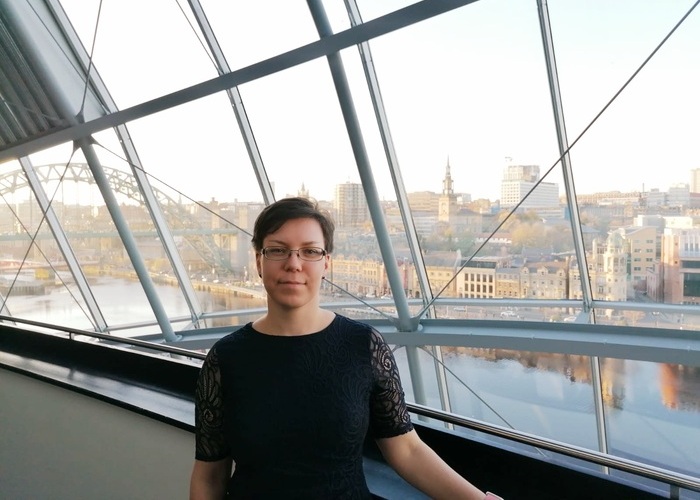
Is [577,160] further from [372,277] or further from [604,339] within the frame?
[372,277]

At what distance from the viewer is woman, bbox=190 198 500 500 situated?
1.27 metres

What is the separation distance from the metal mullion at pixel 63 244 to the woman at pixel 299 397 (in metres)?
9.01

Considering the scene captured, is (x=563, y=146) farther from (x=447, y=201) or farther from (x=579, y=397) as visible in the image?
(x=579, y=397)

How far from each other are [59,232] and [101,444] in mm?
8188

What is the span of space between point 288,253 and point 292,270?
0.05 meters

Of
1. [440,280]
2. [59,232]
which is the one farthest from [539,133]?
[59,232]

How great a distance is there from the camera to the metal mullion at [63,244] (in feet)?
30.3

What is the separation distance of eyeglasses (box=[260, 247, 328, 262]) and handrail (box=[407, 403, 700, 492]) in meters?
0.65

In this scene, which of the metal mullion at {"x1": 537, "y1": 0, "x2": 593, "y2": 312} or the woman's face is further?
the metal mullion at {"x1": 537, "y1": 0, "x2": 593, "y2": 312}

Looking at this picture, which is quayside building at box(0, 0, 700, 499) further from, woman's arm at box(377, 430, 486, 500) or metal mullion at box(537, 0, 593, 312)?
woman's arm at box(377, 430, 486, 500)

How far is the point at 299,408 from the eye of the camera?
128cm

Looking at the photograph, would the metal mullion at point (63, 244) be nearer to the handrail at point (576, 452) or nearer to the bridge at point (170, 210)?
the bridge at point (170, 210)

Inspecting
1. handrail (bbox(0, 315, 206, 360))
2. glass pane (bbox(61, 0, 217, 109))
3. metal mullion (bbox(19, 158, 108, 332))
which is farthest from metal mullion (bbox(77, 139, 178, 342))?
handrail (bbox(0, 315, 206, 360))

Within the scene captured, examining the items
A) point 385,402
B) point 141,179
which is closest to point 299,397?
point 385,402
